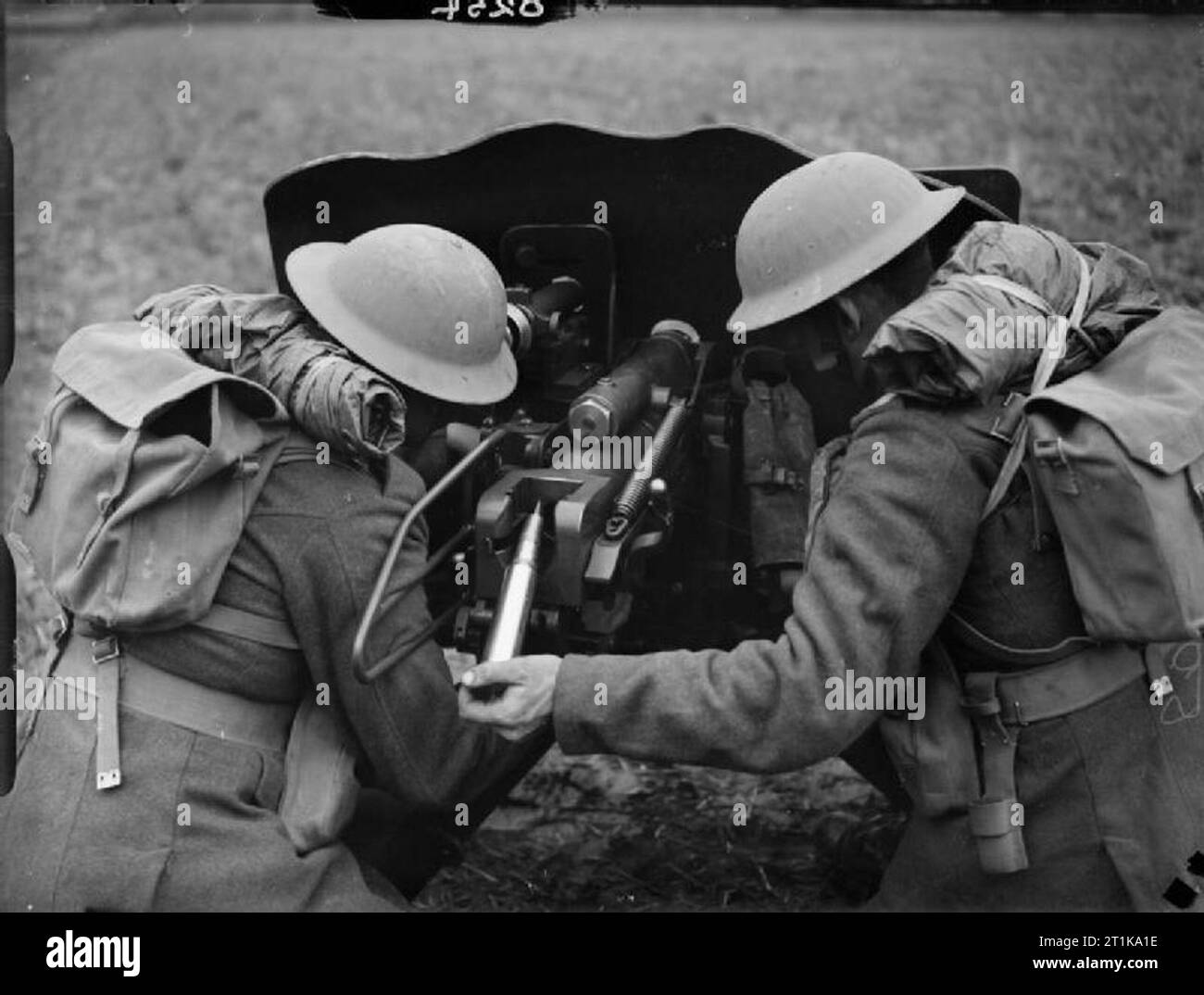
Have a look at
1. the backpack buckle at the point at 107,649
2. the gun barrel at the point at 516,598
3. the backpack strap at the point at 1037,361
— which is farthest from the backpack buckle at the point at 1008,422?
the backpack buckle at the point at 107,649

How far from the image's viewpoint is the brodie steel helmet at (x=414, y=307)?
3.00 m

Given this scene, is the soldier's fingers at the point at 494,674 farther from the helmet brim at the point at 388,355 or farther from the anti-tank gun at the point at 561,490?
the helmet brim at the point at 388,355

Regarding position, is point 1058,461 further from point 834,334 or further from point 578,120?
point 578,120

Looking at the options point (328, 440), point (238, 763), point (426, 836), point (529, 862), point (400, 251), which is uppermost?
point (400, 251)

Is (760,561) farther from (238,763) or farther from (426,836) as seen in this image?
(238,763)

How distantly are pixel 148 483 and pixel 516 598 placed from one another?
716mm

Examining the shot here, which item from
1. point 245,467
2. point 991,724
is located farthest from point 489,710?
point 991,724

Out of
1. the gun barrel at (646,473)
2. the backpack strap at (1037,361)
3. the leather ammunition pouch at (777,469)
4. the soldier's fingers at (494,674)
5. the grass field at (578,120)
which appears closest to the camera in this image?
the backpack strap at (1037,361)

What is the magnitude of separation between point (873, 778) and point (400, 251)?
1701mm

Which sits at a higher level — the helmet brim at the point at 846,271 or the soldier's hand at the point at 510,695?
the helmet brim at the point at 846,271

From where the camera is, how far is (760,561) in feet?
11.8

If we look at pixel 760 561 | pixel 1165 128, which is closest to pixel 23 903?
pixel 760 561

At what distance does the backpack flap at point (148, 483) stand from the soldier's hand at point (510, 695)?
523 millimetres
